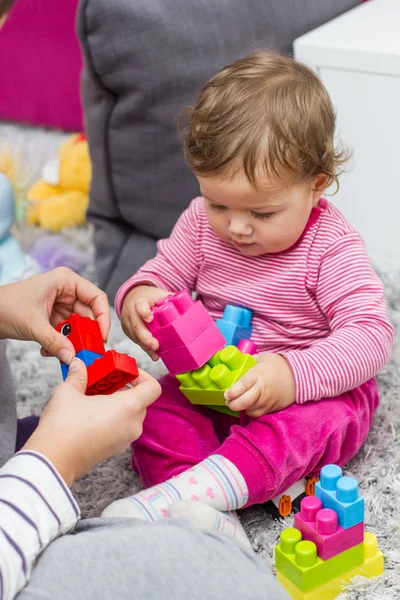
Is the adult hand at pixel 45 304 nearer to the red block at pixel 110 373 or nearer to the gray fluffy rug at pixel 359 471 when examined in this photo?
the red block at pixel 110 373

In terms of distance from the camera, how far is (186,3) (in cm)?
135

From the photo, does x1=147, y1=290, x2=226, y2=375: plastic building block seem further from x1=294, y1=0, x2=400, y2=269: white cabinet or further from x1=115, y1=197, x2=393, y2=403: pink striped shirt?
x1=294, y1=0, x2=400, y2=269: white cabinet

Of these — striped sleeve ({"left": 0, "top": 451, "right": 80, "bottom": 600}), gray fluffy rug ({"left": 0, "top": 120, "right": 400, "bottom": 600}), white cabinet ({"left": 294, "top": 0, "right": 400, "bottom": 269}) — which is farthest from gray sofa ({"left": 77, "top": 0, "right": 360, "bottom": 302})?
striped sleeve ({"left": 0, "top": 451, "right": 80, "bottom": 600})

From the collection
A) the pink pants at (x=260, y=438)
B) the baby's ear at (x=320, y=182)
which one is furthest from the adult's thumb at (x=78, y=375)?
the baby's ear at (x=320, y=182)

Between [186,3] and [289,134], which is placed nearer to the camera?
[289,134]

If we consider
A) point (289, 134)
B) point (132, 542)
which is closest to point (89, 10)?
point (289, 134)

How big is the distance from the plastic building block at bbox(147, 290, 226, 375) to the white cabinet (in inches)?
20.4

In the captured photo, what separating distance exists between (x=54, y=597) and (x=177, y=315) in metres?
0.41

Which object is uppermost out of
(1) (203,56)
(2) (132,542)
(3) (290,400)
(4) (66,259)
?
(1) (203,56)

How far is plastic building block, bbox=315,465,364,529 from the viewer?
0.89 metres

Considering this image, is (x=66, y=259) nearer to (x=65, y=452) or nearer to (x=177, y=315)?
(x=177, y=315)

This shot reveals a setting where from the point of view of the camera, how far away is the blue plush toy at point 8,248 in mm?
1602

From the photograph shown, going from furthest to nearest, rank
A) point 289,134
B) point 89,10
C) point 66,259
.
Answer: point 66,259
point 89,10
point 289,134

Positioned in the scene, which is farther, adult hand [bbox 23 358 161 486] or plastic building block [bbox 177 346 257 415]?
plastic building block [bbox 177 346 257 415]
